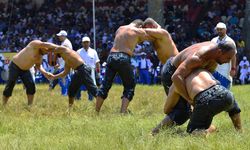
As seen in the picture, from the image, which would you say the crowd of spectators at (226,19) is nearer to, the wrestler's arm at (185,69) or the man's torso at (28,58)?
the man's torso at (28,58)

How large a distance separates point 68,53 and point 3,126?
10.4 feet

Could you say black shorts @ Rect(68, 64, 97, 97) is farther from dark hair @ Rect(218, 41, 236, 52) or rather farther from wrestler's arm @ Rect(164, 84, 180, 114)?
dark hair @ Rect(218, 41, 236, 52)

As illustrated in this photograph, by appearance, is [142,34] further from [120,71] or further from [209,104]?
[209,104]

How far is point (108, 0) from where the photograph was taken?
33.5m

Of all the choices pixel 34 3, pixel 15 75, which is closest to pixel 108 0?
pixel 34 3

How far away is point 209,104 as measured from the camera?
6.38 m

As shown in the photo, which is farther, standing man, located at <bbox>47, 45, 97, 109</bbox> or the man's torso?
standing man, located at <bbox>47, 45, 97, 109</bbox>

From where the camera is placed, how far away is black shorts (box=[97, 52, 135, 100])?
32.8ft

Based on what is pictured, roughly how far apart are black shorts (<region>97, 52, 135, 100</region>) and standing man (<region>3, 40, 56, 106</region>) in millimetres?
1235

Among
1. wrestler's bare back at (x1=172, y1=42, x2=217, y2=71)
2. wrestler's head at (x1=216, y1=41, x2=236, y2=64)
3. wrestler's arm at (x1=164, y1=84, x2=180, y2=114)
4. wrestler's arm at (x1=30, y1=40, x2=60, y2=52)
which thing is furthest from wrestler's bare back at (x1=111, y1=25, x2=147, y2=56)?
wrestler's head at (x1=216, y1=41, x2=236, y2=64)

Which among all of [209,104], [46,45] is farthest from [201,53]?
[46,45]

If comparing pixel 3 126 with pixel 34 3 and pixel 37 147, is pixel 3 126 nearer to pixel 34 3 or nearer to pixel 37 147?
pixel 37 147

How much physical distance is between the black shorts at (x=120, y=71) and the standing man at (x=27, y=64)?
1235 millimetres

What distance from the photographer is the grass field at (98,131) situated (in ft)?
20.4
